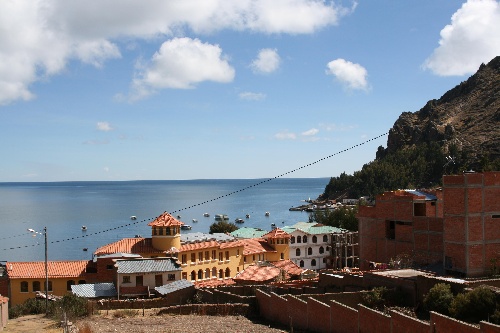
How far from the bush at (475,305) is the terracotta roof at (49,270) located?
3199 centimetres

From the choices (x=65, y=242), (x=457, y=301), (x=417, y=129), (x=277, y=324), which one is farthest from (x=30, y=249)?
(x=417, y=129)

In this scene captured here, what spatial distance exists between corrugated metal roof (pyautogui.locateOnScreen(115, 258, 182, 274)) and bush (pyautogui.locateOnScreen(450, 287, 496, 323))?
2533 cm

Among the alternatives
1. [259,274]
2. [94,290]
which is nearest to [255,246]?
[259,274]

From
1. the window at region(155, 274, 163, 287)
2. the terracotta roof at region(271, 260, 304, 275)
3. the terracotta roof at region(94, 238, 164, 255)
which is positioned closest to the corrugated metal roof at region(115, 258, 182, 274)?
the window at region(155, 274, 163, 287)

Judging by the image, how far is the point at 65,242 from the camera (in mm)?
118000

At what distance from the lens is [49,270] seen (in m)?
47.2

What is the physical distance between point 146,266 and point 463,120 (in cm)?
14442

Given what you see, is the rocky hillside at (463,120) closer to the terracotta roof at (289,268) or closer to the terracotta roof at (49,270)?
the terracotta roof at (289,268)

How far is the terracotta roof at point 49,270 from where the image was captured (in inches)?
1828

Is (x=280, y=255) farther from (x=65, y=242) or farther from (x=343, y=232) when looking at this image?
(x=65, y=242)

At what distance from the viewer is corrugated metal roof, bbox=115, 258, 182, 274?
4409 cm

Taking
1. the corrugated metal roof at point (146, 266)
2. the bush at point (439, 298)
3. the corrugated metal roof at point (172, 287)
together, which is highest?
the bush at point (439, 298)

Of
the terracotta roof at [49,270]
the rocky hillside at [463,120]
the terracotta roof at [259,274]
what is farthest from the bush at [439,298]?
the rocky hillside at [463,120]

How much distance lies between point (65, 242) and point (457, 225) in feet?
317
